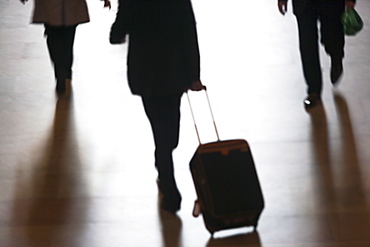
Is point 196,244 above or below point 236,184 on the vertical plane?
below

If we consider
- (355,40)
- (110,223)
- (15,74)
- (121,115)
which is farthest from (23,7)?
(110,223)

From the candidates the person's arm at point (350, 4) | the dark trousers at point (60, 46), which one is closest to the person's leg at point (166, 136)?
the dark trousers at point (60, 46)

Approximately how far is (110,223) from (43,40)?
2714 millimetres

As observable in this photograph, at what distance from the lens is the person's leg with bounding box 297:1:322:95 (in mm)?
4535

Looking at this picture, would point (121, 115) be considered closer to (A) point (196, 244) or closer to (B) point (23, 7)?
(A) point (196, 244)

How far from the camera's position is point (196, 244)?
11.7ft

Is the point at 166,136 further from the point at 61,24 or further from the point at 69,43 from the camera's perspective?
the point at 69,43

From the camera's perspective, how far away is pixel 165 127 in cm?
354

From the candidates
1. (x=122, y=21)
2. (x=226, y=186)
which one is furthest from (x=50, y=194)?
(x=122, y=21)

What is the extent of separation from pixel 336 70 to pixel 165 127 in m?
1.82

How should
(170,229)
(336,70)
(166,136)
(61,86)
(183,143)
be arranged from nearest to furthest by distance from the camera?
1. (166,136)
2. (170,229)
3. (183,143)
4. (336,70)
5. (61,86)

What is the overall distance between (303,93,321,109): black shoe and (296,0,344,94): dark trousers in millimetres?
31

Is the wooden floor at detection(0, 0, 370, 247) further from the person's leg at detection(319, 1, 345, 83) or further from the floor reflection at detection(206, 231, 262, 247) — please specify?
the person's leg at detection(319, 1, 345, 83)

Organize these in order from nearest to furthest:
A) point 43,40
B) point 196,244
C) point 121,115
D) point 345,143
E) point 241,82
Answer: point 196,244, point 345,143, point 121,115, point 241,82, point 43,40
